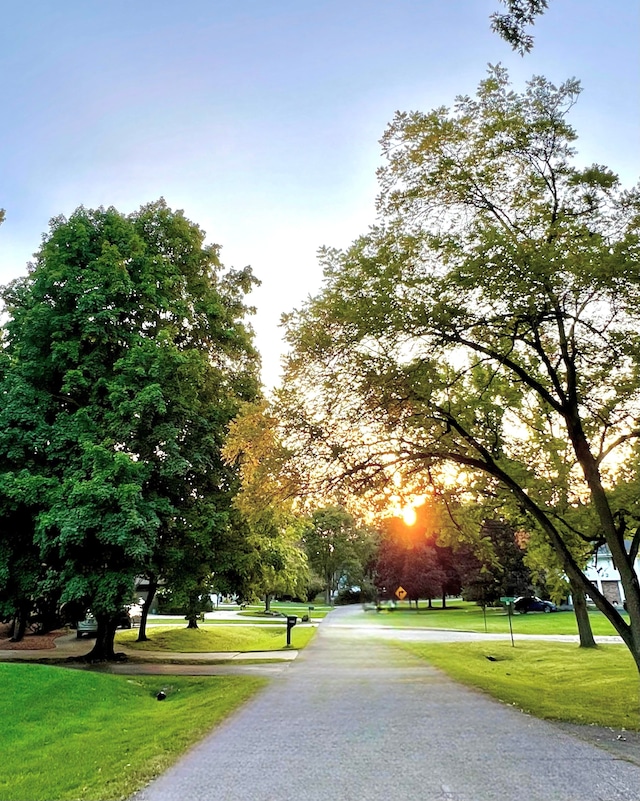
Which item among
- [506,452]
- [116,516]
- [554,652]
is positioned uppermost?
[506,452]

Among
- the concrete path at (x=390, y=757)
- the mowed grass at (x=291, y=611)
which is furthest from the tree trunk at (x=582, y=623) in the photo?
the mowed grass at (x=291, y=611)

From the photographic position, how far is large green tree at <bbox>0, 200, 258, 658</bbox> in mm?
14805

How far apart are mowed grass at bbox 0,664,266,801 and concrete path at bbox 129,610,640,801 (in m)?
0.46

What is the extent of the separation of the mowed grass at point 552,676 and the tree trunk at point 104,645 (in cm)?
1002

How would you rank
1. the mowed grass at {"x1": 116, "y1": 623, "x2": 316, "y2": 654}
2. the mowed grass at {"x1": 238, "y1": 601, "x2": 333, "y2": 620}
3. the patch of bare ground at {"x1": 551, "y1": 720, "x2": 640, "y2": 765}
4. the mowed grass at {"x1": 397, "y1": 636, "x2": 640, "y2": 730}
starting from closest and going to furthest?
the patch of bare ground at {"x1": 551, "y1": 720, "x2": 640, "y2": 765} < the mowed grass at {"x1": 397, "y1": 636, "x2": 640, "y2": 730} < the mowed grass at {"x1": 116, "y1": 623, "x2": 316, "y2": 654} < the mowed grass at {"x1": 238, "y1": 601, "x2": 333, "y2": 620}

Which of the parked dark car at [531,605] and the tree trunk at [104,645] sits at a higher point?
the tree trunk at [104,645]

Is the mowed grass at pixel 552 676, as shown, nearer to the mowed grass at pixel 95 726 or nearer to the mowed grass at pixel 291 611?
the mowed grass at pixel 95 726

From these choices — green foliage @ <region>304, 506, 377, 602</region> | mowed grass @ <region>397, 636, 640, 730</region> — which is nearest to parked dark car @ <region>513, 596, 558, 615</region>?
green foliage @ <region>304, 506, 377, 602</region>

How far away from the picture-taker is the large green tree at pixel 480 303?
889 centimetres

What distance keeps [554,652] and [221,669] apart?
1252 cm

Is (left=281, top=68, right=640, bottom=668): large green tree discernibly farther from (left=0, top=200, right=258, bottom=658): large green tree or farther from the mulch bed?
the mulch bed

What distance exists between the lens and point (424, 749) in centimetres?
698

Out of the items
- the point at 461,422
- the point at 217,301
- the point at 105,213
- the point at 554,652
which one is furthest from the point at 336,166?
the point at 554,652

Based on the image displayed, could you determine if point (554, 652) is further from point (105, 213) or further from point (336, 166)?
point (105, 213)
